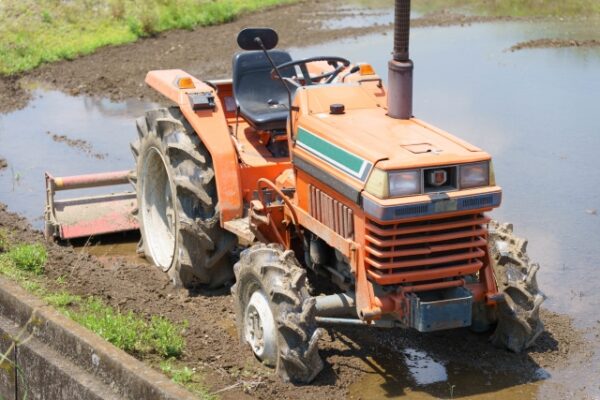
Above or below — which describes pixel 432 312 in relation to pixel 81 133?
above

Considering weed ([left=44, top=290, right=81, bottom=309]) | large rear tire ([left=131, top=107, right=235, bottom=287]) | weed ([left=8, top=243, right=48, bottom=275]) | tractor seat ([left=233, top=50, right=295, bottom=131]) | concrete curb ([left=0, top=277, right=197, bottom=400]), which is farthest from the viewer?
tractor seat ([left=233, top=50, right=295, bottom=131])

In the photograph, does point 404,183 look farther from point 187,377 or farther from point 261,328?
point 187,377

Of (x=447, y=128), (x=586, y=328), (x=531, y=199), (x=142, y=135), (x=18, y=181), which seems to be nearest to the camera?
(x=586, y=328)

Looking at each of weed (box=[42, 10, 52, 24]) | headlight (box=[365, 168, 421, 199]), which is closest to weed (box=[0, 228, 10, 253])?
headlight (box=[365, 168, 421, 199])

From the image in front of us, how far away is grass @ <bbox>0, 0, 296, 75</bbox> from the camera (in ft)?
60.0

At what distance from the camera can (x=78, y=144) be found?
12.6m

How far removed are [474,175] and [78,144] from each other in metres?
7.78

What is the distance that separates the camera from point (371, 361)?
649 centimetres

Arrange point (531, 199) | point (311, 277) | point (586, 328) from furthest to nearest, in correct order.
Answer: point (531, 199) < point (311, 277) < point (586, 328)

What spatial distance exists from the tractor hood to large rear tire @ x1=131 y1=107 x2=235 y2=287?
41.7 inches

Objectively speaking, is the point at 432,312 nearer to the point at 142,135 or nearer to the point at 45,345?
the point at 45,345

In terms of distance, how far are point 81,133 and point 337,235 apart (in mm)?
7779

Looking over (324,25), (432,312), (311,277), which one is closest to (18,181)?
(311,277)

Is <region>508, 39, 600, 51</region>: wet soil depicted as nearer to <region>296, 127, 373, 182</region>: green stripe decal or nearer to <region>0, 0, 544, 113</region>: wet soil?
<region>0, 0, 544, 113</region>: wet soil
